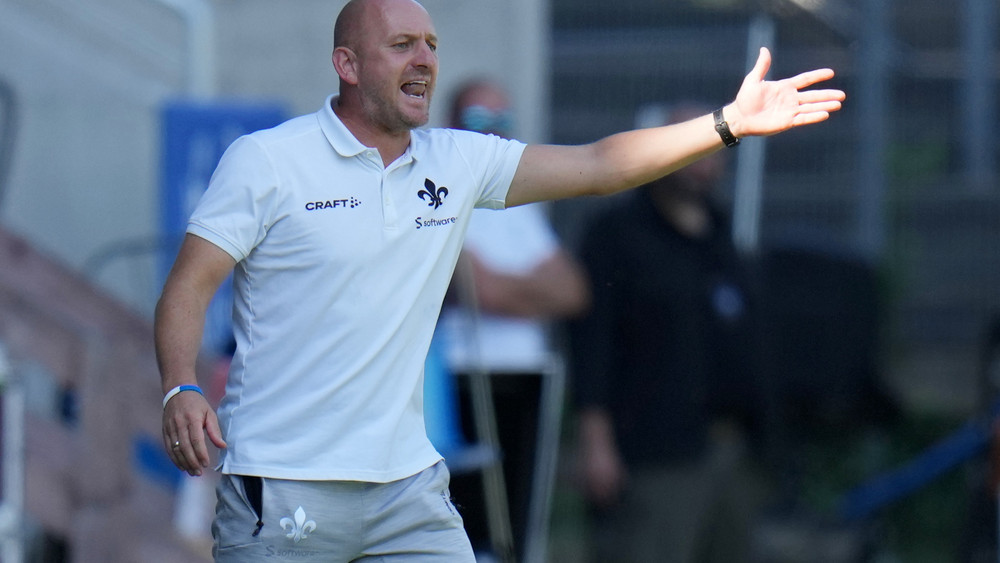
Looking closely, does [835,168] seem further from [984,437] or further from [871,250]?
[984,437]

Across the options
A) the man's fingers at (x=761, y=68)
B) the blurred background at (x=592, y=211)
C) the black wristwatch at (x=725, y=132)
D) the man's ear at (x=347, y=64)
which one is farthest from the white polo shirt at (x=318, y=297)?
the blurred background at (x=592, y=211)

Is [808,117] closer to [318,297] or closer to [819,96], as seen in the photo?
[819,96]

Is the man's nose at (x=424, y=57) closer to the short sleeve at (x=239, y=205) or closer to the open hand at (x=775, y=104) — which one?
the short sleeve at (x=239, y=205)

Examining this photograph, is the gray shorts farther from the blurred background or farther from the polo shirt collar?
the blurred background

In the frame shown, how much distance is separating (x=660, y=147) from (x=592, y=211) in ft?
17.7

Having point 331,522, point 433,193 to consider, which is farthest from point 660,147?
point 331,522

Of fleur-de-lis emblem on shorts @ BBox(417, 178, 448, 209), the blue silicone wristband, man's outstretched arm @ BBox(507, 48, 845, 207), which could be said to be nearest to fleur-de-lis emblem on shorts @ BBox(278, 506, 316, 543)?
the blue silicone wristband

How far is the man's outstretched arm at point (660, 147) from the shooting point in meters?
3.52

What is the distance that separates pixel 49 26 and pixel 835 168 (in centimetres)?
489

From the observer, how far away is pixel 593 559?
6375mm

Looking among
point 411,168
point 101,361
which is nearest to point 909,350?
point 101,361

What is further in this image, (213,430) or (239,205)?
(239,205)

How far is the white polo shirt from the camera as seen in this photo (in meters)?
3.29

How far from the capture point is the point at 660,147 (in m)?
3.63
